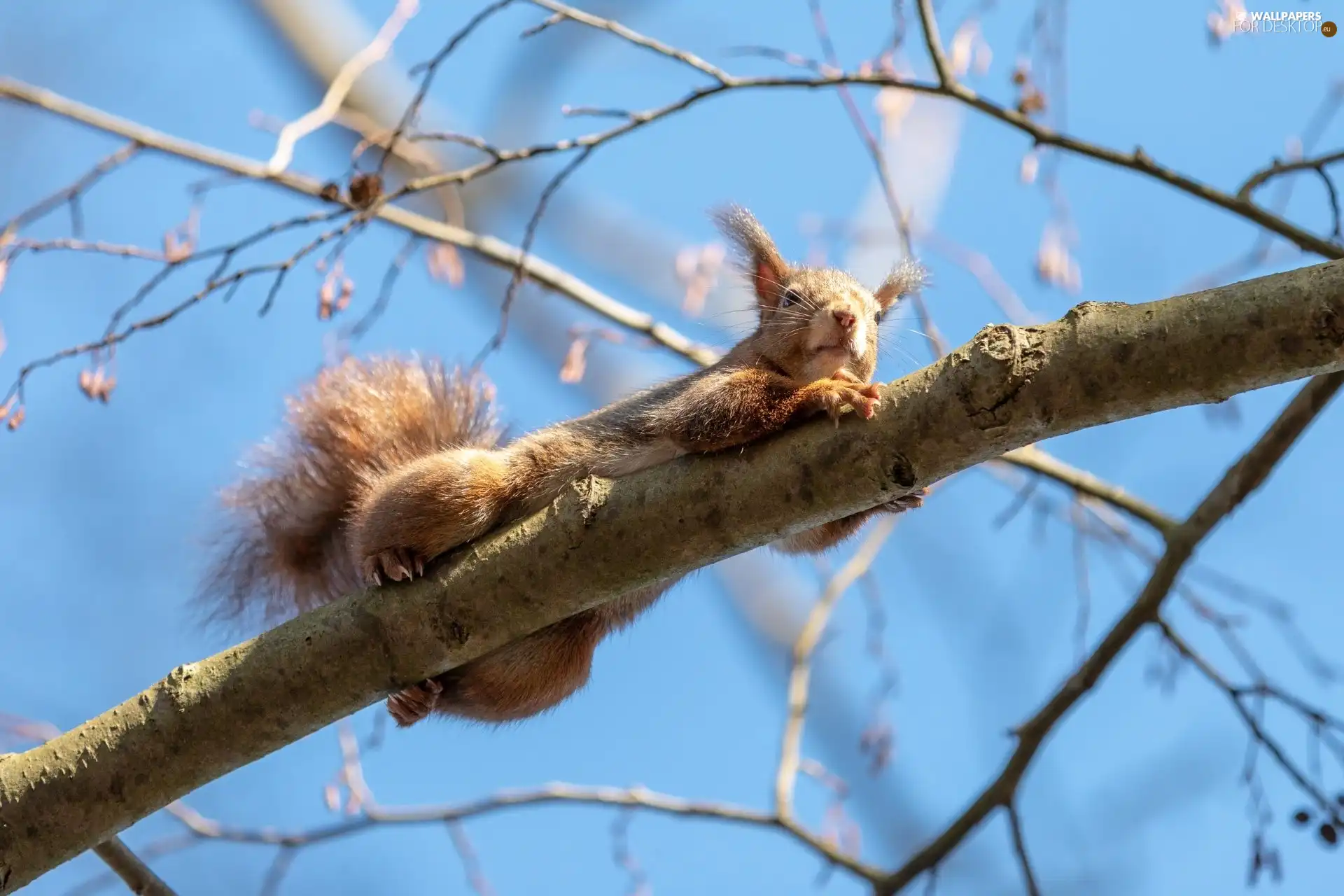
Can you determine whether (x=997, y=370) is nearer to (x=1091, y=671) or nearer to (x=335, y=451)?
(x=1091, y=671)

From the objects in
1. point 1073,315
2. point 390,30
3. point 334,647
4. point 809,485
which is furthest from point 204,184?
point 1073,315

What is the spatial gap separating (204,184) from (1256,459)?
2.94 metres

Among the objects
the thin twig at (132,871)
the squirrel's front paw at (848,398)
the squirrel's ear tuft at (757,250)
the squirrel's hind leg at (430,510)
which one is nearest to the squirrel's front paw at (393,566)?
the squirrel's hind leg at (430,510)

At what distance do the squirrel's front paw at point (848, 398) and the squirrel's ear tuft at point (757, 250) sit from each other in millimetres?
1408

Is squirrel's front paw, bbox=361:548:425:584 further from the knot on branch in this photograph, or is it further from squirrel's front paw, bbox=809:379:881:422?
the knot on branch

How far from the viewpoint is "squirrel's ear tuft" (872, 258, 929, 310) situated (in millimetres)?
4078

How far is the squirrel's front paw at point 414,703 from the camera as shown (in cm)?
326

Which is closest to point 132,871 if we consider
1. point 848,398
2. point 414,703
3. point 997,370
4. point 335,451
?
point 414,703

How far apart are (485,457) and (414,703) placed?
2.22 ft

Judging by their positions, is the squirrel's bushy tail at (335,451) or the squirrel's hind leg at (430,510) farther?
the squirrel's bushy tail at (335,451)

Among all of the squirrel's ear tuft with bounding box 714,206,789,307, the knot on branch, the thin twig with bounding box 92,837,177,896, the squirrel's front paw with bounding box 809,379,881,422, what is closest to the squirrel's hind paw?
the squirrel's front paw with bounding box 809,379,881,422

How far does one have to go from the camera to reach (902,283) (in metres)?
4.11

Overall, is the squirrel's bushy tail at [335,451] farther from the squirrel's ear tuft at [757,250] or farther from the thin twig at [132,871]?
the thin twig at [132,871]

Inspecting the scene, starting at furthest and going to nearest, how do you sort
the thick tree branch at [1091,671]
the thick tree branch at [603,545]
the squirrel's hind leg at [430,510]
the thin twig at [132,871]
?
the thick tree branch at [1091,671] < the squirrel's hind leg at [430,510] < the thin twig at [132,871] < the thick tree branch at [603,545]
